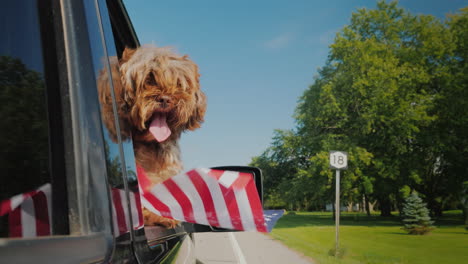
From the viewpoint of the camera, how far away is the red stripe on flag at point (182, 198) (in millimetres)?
1511

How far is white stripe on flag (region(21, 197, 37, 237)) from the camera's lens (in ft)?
2.44

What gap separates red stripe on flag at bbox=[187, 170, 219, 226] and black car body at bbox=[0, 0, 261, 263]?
0.34 metres

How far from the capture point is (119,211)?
1169mm

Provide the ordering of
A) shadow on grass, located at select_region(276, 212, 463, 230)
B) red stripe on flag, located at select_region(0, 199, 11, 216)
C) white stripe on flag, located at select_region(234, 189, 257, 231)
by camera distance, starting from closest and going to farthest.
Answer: red stripe on flag, located at select_region(0, 199, 11, 216)
white stripe on flag, located at select_region(234, 189, 257, 231)
shadow on grass, located at select_region(276, 212, 463, 230)

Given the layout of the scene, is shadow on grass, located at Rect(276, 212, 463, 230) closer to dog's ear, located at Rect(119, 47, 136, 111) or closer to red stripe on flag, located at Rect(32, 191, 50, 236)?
dog's ear, located at Rect(119, 47, 136, 111)

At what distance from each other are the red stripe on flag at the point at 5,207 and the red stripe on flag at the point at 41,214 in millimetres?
Answer: 90

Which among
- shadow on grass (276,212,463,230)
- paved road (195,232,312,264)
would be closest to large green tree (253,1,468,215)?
shadow on grass (276,212,463,230)

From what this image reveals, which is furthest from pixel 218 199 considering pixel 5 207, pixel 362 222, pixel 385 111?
pixel 362 222

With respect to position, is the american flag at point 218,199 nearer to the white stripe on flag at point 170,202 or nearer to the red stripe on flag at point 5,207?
the white stripe on flag at point 170,202

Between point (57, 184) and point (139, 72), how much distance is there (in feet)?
4.13

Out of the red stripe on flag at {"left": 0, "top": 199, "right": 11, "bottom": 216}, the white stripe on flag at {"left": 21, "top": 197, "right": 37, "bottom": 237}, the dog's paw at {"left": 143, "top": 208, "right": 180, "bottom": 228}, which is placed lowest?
the dog's paw at {"left": 143, "top": 208, "right": 180, "bottom": 228}

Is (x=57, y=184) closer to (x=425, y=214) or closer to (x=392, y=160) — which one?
(x=425, y=214)

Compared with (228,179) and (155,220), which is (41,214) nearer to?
(228,179)

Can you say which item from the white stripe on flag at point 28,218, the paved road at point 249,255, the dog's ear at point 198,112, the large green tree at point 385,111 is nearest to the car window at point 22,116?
the white stripe on flag at point 28,218
